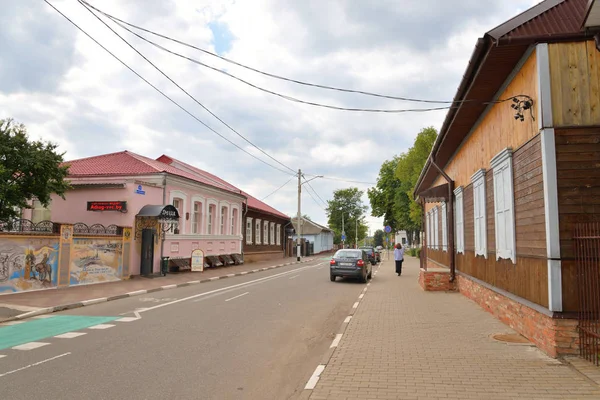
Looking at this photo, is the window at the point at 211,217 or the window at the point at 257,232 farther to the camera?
the window at the point at 257,232

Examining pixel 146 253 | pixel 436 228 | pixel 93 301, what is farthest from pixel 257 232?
pixel 93 301

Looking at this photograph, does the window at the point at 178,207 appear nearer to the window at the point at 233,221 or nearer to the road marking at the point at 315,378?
the window at the point at 233,221

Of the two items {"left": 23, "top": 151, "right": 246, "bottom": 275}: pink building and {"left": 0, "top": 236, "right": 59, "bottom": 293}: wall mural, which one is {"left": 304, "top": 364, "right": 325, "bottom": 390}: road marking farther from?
{"left": 23, "top": 151, "right": 246, "bottom": 275}: pink building

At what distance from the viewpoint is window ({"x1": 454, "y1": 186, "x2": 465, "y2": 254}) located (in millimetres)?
14337

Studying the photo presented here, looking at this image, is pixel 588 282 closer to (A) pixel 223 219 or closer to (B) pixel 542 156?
(B) pixel 542 156

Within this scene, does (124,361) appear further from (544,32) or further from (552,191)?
(544,32)

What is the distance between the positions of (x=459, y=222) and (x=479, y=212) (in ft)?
10.9

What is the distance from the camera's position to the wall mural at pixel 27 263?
14.2m

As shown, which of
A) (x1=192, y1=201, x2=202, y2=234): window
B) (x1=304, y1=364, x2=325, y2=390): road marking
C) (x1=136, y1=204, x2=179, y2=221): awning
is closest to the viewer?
(x1=304, y1=364, x2=325, y2=390): road marking

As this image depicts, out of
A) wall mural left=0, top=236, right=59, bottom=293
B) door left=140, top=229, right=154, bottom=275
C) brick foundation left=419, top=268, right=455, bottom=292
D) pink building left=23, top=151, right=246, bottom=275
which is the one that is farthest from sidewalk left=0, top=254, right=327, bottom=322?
brick foundation left=419, top=268, right=455, bottom=292

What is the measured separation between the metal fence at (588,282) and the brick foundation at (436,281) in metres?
9.14

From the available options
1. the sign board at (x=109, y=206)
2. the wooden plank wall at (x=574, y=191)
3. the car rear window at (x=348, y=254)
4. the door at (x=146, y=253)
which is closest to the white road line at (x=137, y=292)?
the door at (x=146, y=253)

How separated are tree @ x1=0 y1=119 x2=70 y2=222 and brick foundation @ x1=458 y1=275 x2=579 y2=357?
16.3 m

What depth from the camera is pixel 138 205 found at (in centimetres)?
2128
